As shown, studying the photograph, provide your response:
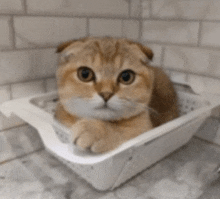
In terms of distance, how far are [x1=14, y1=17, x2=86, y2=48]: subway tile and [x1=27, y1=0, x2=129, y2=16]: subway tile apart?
33 mm

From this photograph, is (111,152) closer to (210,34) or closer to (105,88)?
(105,88)

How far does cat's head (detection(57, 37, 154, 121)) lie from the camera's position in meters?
0.75

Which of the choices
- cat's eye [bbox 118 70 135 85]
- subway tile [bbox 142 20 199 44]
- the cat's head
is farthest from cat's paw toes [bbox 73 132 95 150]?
subway tile [bbox 142 20 199 44]

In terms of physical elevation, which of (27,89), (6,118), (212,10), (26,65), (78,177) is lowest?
(78,177)

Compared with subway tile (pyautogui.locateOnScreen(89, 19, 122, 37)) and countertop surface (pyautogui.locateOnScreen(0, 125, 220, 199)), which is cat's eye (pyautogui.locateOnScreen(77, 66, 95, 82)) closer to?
countertop surface (pyautogui.locateOnScreen(0, 125, 220, 199))

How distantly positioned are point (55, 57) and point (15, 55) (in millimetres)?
197

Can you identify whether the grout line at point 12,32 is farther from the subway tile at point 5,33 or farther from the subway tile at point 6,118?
the subway tile at point 6,118

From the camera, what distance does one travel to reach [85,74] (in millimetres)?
781

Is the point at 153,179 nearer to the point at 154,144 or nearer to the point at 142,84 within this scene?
the point at 154,144

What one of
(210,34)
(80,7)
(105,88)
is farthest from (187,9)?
(105,88)

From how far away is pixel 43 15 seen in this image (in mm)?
1057

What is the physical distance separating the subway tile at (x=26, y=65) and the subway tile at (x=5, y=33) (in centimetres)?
3

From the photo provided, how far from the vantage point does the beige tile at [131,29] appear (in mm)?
1402

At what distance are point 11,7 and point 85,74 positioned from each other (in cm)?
44
